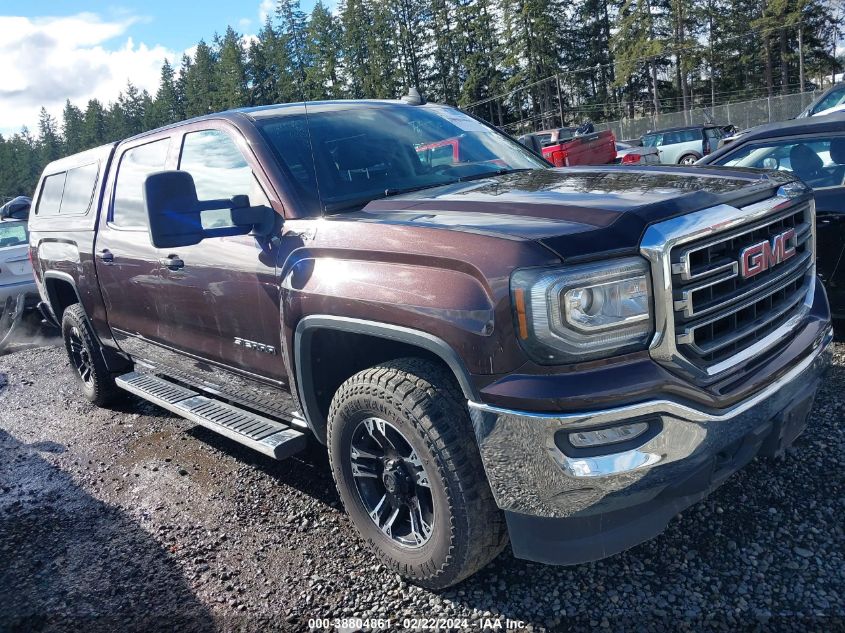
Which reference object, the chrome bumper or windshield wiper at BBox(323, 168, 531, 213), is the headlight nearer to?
the chrome bumper

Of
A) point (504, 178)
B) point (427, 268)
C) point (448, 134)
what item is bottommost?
point (427, 268)

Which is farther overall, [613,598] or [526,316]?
[613,598]

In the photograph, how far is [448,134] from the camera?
3795 mm

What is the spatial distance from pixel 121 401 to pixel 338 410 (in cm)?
377

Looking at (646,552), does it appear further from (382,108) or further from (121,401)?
(121,401)

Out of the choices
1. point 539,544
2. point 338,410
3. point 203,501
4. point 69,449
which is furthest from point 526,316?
point 69,449

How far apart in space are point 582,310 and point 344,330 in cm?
100

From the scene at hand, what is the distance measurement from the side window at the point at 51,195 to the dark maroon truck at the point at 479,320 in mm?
2238

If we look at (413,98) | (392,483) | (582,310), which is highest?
(413,98)

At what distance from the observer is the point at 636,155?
1955 centimetres

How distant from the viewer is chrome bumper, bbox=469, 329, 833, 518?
2.12m

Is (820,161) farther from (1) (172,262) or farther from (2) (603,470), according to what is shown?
(1) (172,262)

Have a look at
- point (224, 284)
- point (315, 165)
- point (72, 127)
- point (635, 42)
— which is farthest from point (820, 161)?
point (72, 127)

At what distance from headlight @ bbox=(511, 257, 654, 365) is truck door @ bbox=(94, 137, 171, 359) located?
8.47 ft
